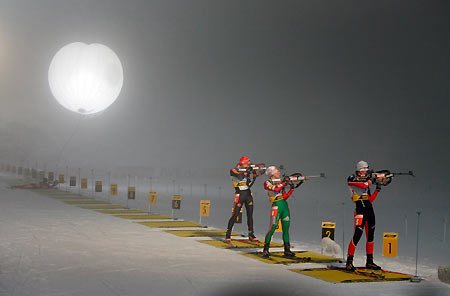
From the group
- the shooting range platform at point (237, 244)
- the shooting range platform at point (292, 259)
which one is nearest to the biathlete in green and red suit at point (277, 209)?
the shooting range platform at point (292, 259)

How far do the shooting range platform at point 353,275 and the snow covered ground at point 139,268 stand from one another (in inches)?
11.0

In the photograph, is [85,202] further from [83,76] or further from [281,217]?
[281,217]

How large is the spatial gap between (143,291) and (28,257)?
423cm

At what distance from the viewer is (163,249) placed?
14.0 m

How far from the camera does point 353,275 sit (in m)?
11.0

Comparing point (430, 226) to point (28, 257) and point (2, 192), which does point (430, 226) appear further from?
point (2, 192)

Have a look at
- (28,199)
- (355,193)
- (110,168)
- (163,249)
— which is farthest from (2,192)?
(110,168)

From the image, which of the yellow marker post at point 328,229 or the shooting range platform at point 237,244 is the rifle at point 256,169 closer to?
the shooting range platform at point 237,244

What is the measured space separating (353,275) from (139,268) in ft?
13.9

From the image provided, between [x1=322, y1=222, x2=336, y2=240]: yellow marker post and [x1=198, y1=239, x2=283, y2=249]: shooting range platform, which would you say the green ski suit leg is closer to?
[x1=322, y1=222, x2=336, y2=240]: yellow marker post

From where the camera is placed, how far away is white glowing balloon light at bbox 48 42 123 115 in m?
33.2

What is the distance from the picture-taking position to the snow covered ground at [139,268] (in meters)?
9.58

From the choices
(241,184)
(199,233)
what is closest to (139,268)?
(241,184)

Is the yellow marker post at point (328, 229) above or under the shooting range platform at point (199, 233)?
above
